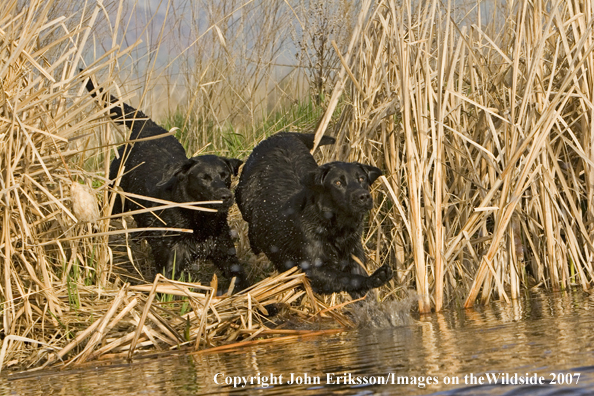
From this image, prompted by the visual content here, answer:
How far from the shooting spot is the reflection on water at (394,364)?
2.42m

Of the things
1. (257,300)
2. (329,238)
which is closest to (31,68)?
(257,300)

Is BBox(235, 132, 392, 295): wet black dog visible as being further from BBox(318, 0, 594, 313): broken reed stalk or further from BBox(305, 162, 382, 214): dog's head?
BBox(318, 0, 594, 313): broken reed stalk

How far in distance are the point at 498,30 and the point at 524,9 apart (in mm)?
932

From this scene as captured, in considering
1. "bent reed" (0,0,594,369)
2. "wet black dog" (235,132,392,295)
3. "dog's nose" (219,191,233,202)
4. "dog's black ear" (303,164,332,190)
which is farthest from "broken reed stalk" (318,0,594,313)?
"dog's nose" (219,191,233,202)

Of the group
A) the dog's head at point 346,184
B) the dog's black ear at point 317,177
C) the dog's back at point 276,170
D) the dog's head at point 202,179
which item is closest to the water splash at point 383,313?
the dog's head at point 346,184

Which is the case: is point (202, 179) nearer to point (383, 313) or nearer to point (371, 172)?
point (371, 172)

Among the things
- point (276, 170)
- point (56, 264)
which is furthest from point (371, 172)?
point (56, 264)

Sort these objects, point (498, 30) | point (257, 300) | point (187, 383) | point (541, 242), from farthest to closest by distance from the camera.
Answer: point (498, 30) → point (541, 242) → point (257, 300) → point (187, 383)

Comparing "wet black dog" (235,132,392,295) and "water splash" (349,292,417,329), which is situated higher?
"wet black dog" (235,132,392,295)

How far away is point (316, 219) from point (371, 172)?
46 centimetres

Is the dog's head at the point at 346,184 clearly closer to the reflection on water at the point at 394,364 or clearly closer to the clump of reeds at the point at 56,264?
the clump of reeds at the point at 56,264

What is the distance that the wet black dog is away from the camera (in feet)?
15.9

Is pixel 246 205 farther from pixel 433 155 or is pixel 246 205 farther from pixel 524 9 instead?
pixel 524 9

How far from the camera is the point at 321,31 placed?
7.05 meters
